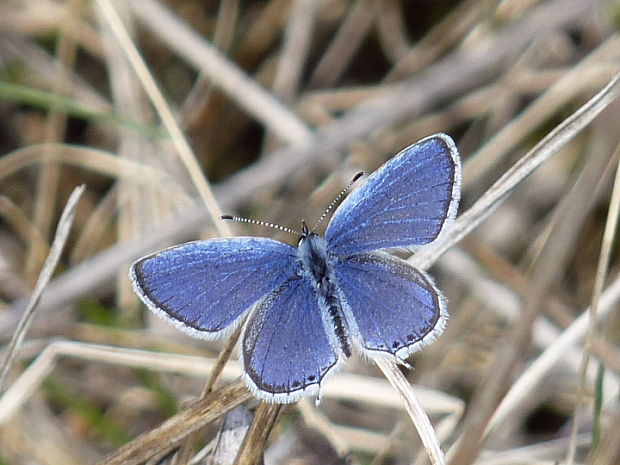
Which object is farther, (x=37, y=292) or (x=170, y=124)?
(x=170, y=124)

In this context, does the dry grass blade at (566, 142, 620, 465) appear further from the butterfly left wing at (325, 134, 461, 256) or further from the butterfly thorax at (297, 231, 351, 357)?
the butterfly thorax at (297, 231, 351, 357)

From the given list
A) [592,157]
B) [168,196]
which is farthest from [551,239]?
[168,196]

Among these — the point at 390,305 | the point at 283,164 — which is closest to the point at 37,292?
the point at 390,305

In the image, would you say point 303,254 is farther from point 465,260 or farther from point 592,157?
point 465,260

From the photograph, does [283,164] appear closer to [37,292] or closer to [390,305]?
[390,305]

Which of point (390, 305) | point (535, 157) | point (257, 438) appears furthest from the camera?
point (390, 305)

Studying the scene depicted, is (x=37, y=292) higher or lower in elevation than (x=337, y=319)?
higher
